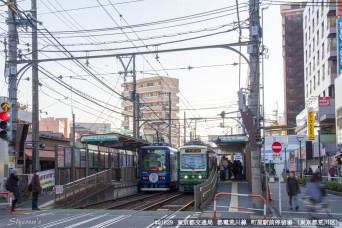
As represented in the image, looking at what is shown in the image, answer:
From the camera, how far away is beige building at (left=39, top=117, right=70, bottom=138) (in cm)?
7206

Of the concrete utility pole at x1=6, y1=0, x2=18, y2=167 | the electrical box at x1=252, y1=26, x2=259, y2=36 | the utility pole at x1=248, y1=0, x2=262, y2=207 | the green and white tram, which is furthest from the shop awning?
the electrical box at x1=252, y1=26, x2=259, y2=36

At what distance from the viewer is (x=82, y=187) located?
26.8 m

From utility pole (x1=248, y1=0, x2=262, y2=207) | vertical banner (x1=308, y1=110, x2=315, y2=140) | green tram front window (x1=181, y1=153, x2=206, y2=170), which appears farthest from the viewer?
vertical banner (x1=308, y1=110, x2=315, y2=140)

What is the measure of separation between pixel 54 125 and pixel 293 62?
56702mm

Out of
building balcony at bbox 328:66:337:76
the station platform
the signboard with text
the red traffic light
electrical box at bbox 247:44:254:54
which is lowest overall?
the station platform

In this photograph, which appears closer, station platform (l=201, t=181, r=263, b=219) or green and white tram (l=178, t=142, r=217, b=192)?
station platform (l=201, t=181, r=263, b=219)

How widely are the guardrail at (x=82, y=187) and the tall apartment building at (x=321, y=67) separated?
21.9 m

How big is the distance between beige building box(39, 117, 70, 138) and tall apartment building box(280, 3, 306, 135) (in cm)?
4972

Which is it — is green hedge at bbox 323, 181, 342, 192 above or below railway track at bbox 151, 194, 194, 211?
above

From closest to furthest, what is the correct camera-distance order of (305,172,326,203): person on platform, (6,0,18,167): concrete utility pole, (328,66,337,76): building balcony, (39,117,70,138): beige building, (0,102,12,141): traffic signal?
(305,172,326,203): person on platform
(0,102,12,141): traffic signal
(6,0,18,167): concrete utility pole
(328,66,337,76): building balcony
(39,117,70,138): beige building

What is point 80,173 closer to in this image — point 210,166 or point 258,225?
point 210,166

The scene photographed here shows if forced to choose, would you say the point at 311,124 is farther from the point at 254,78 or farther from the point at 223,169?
the point at 254,78

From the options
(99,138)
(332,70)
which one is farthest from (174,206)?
(332,70)

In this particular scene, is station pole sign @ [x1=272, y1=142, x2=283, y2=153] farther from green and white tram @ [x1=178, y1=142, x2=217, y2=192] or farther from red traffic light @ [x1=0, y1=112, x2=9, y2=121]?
green and white tram @ [x1=178, y1=142, x2=217, y2=192]
